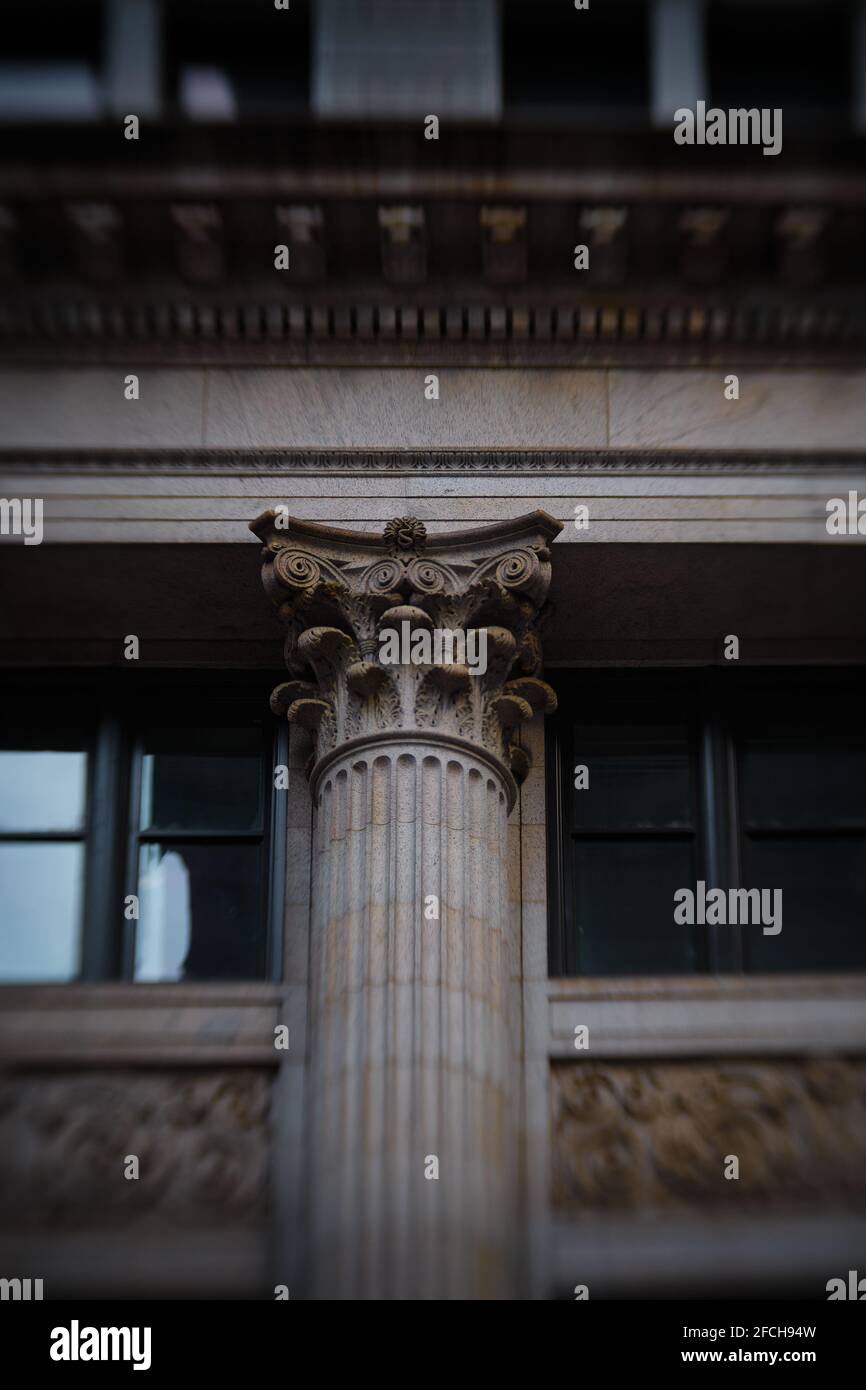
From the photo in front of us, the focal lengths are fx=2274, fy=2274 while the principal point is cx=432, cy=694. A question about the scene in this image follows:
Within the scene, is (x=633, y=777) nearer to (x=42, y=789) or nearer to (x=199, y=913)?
(x=199, y=913)

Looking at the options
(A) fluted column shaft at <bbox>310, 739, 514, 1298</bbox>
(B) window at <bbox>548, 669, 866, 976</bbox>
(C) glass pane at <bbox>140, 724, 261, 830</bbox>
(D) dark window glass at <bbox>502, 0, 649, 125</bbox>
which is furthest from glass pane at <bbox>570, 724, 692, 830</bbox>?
(D) dark window glass at <bbox>502, 0, 649, 125</bbox>

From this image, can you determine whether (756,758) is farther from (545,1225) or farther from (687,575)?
(545,1225)

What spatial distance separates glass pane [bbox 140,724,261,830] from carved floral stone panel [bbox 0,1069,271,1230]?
226cm

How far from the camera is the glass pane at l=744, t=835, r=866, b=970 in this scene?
1719 centimetres

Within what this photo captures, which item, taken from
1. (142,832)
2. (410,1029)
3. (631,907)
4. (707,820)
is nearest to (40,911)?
(142,832)

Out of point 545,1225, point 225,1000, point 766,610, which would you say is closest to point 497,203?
point 766,610

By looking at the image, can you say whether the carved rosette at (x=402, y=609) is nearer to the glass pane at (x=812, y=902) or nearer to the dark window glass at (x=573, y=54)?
the glass pane at (x=812, y=902)

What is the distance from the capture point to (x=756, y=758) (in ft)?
59.0

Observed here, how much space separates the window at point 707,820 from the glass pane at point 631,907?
1cm

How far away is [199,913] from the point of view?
17.3 meters

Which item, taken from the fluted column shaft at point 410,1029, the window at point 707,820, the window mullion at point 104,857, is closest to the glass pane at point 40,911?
the window mullion at point 104,857

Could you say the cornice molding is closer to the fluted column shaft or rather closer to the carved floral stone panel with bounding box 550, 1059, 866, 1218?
the fluted column shaft

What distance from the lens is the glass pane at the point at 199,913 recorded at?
17.1 m
